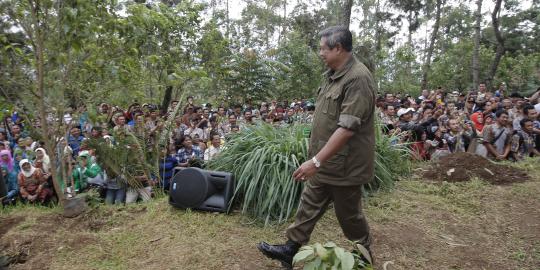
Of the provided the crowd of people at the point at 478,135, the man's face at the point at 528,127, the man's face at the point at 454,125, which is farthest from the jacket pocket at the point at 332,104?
the man's face at the point at 528,127

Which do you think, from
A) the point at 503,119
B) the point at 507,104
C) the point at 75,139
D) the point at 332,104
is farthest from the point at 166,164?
the point at 507,104

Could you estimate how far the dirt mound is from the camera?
5.26 metres

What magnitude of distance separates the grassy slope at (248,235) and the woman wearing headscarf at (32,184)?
175 centimetres

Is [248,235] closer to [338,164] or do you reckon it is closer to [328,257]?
[338,164]

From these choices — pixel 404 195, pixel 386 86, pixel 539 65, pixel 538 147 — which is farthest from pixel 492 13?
pixel 404 195

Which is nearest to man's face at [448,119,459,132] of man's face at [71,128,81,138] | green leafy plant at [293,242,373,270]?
green leafy plant at [293,242,373,270]

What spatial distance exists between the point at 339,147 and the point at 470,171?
12.1 feet

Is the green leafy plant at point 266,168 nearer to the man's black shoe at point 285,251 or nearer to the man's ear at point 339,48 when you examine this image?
the man's black shoe at point 285,251

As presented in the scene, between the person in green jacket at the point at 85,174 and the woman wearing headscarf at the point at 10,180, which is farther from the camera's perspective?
the woman wearing headscarf at the point at 10,180

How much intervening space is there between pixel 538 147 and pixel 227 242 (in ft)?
22.0

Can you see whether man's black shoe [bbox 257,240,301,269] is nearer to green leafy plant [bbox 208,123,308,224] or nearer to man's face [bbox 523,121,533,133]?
green leafy plant [bbox 208,123,308,224]

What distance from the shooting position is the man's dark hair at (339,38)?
8.95ft

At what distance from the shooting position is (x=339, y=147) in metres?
2.55

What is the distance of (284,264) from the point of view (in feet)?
9.73
